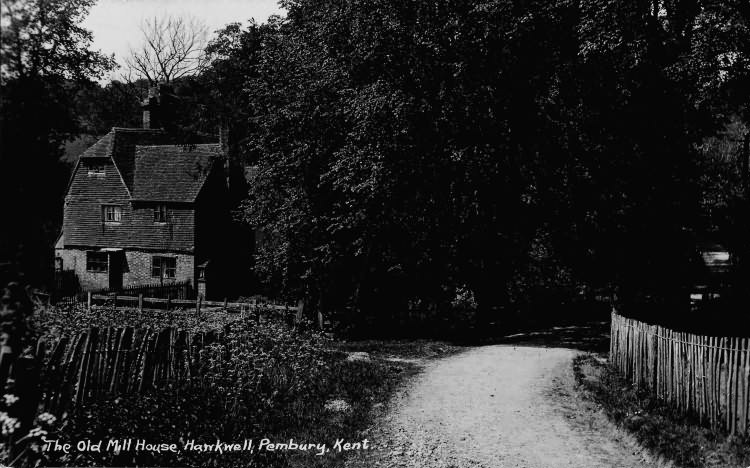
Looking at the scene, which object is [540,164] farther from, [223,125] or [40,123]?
[223,125]

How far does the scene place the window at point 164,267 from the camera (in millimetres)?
36062

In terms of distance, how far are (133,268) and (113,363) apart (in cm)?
2895

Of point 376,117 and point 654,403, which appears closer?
point 654,403

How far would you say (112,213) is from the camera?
36000mm

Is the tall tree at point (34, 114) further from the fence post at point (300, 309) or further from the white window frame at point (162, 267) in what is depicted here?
the white window frame at point (162, 267)

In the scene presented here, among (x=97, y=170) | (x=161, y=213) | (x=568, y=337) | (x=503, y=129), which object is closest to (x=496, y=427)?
(x=568, y=337)

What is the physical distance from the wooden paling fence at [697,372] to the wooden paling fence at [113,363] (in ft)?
29.2

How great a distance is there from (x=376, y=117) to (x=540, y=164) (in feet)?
19.3

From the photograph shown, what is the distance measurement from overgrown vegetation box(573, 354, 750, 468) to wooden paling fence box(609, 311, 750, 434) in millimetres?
236

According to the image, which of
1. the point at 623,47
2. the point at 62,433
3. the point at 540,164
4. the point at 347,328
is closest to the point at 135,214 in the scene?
the point at 347,328

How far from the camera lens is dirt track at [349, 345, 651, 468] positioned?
31.4ft

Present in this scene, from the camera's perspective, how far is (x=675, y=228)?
76.0 ft

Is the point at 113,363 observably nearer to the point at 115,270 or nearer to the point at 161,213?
the point at 161,213

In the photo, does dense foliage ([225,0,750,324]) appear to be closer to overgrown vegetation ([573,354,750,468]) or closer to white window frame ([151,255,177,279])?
overgrown vegetation ([573,354,750,468])
